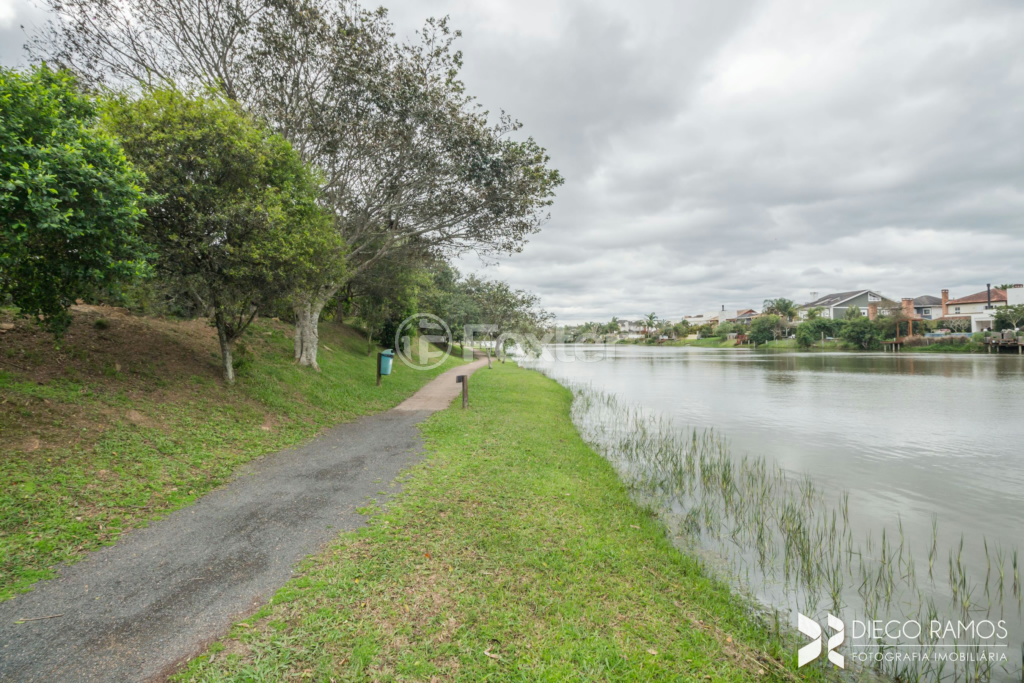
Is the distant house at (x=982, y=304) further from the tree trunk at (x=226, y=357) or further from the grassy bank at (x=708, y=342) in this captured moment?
the tree trunk at (x=226, y=357)

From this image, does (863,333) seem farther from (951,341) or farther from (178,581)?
(178,581)

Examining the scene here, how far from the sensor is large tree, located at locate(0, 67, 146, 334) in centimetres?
586

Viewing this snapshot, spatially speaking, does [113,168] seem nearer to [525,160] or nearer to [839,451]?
[525,160]

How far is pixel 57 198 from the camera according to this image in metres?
6.09

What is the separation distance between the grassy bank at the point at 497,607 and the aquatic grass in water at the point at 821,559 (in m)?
1.21

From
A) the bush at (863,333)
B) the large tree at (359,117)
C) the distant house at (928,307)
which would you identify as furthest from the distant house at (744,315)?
the large tree at (359,117)

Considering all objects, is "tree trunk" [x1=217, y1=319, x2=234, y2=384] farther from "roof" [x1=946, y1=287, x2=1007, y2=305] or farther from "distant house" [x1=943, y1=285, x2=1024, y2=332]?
"roof" [x1=946, y1=287, x2=1007, y2=305]

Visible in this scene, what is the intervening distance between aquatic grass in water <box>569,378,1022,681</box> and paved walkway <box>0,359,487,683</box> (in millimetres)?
5999

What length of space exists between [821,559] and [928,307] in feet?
404

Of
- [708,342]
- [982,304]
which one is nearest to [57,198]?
[982,304]

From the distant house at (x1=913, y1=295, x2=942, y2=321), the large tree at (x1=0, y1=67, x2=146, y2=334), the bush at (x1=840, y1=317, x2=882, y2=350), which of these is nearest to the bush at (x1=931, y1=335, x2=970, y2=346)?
the bush at (x1=840, y1=317, x2=882, y2=350)

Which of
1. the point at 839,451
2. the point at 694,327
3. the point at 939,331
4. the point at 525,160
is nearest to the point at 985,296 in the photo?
the point at 939,331

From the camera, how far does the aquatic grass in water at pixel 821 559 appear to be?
209 inches

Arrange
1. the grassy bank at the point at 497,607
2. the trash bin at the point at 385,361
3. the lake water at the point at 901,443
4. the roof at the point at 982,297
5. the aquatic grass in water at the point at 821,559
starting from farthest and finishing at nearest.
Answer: the roof at the point at 982,297
the trash bin at the point at 385,361
the lake water at the point at 901,443
the aquatic grass in water at the point at 821,559
the grassy bank at the point at 497,607
